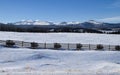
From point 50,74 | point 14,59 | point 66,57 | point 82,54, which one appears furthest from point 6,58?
point 50,74

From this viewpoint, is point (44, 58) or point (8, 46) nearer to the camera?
point (44, 58)

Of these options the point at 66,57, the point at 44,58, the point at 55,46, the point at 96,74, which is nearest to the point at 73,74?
the point at 96,74

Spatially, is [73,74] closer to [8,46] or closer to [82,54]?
[82,54]

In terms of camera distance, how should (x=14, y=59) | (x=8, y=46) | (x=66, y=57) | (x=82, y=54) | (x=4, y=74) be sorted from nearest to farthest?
(x=4, y=74) → (x=14, y=59) → (x=66, y=57) → (x=82, y=54) → (x=8, y=46)

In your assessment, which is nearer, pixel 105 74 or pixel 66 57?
pixel 105 74

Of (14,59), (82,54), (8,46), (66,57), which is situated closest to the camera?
(14,59)

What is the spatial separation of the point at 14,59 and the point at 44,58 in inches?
140

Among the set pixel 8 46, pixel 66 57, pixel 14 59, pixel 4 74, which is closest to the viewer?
pixel 4 74

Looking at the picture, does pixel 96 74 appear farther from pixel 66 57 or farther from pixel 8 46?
pixel 8 46

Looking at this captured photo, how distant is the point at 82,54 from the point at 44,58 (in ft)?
23.5

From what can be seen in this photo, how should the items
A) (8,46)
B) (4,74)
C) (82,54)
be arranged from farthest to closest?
(8,46) → (82,54) → (4,74)

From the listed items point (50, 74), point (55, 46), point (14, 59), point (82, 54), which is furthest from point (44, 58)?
point (50, 74)

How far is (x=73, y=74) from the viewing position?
1603cm

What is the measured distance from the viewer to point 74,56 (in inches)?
1457
